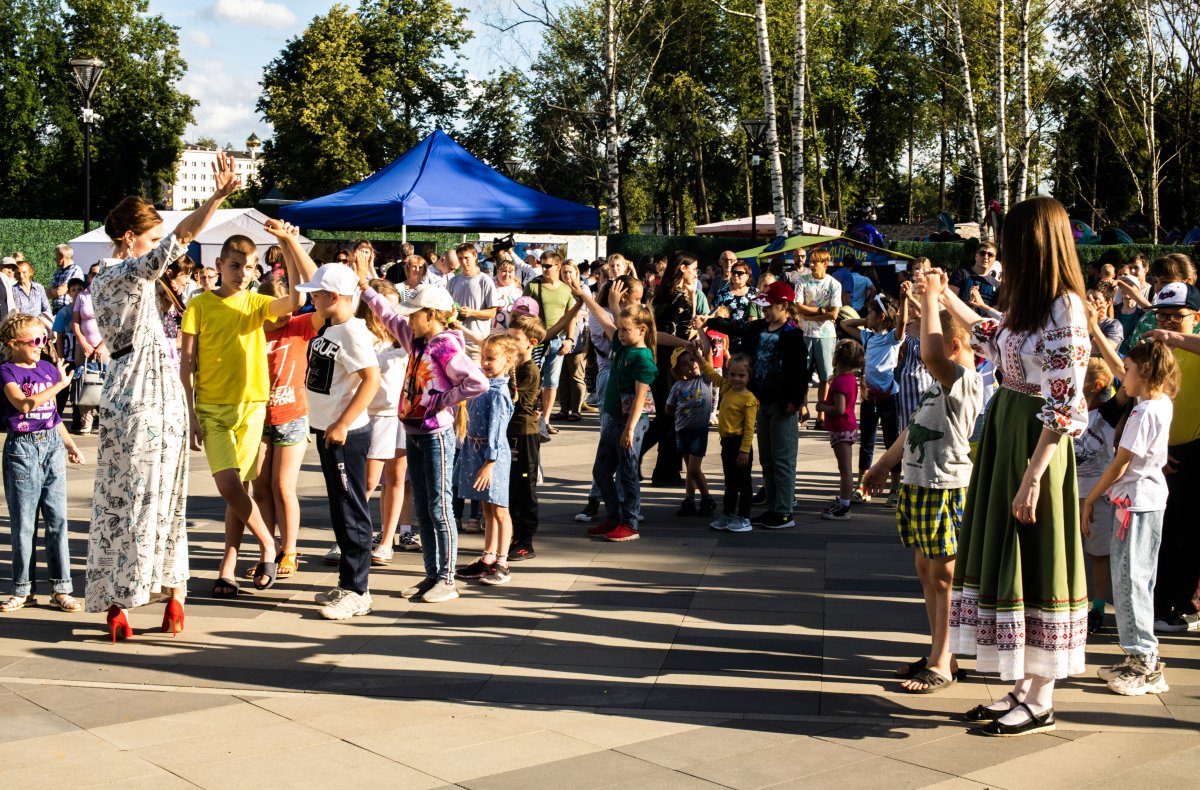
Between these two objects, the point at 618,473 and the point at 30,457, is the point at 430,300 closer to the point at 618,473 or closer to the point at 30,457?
the point at 30,457

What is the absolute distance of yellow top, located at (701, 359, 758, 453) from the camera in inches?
355

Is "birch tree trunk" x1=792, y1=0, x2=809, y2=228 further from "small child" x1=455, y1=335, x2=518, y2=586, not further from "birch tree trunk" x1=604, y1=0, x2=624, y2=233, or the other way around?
"small child" x1=455, y1=335, x2=518, y2=586

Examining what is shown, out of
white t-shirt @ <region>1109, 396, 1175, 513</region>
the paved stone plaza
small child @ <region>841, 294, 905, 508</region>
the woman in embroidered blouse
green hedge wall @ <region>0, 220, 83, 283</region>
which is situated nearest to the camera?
the paved stone plaza

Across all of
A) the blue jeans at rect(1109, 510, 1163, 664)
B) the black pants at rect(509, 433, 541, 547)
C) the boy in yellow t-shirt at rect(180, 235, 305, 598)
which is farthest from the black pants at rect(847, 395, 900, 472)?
the boy in yellow t-shirt at rect(180, 235, 305, 598)

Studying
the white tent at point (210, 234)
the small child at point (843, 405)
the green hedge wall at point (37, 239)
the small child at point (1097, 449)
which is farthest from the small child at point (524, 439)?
the green hedge wall at point (37, 239)

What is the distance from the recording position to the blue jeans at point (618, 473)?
874 centimetres

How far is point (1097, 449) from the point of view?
6.68 m

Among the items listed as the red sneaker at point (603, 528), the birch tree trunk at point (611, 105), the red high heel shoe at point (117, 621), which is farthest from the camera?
the birch tree trunk at point (611, 105)

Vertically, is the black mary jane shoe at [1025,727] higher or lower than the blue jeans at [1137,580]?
A: lower

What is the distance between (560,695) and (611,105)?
1019 inches

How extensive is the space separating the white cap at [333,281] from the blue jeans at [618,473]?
106 inches

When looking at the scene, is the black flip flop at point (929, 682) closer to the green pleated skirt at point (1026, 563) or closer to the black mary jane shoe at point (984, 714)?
the black mary jane shoe at point (984, 714)

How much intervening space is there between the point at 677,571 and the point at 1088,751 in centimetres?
341

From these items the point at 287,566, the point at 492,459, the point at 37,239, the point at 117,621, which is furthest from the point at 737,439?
the point at 37,239
